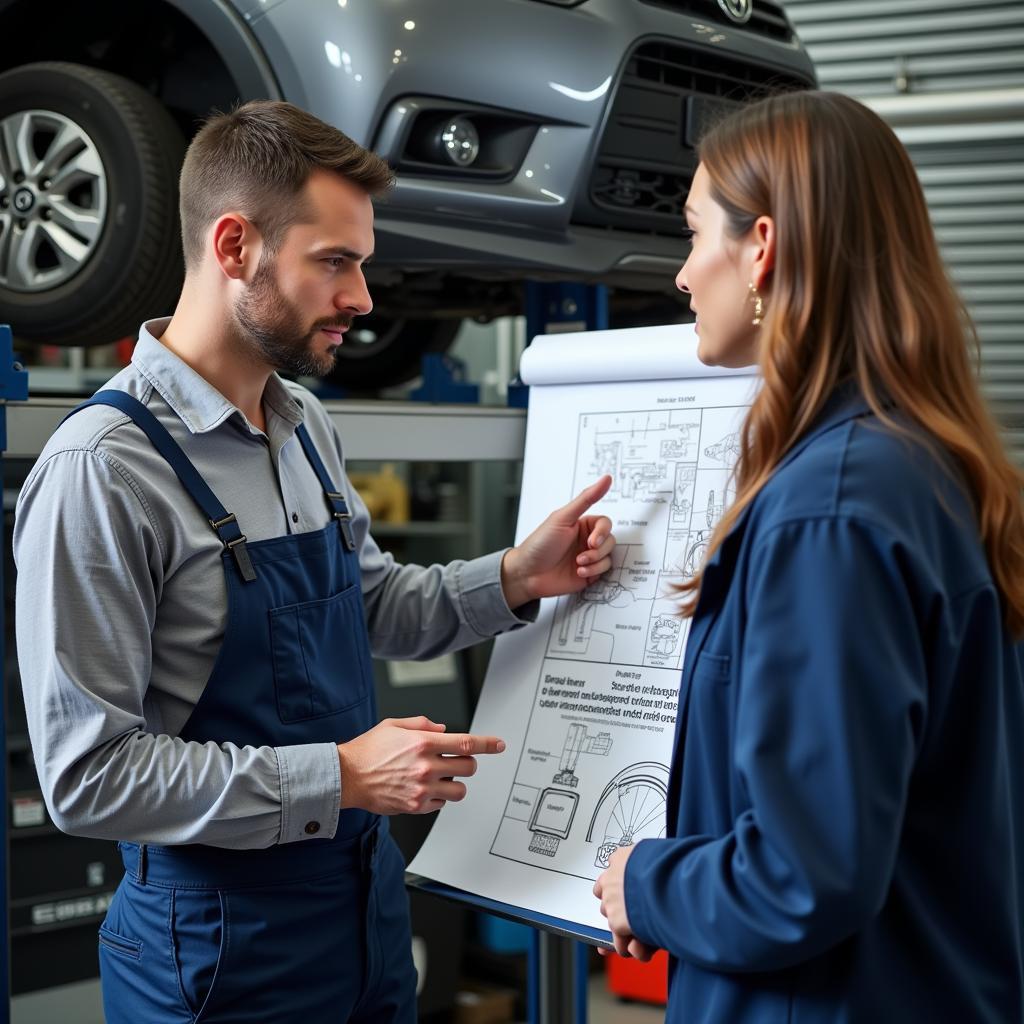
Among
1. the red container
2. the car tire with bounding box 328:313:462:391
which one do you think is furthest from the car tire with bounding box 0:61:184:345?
the red container

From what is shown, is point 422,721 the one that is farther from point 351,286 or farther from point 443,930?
point 443,930

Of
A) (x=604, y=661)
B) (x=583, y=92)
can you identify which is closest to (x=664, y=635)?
(x=604, y=661)

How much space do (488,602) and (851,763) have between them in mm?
1031

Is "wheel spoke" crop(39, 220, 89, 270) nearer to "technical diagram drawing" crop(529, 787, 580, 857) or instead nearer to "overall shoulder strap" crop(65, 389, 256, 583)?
"overall shoulder strap" crop(65, 389, 256, 583)

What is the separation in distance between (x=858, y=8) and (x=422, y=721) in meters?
3.78

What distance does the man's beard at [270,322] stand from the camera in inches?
62.4

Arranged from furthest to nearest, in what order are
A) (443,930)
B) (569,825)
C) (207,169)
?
(443,930) < (569,825) < (207,169)

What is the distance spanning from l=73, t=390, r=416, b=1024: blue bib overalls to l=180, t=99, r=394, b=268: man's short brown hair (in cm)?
29

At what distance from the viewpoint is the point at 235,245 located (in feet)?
5.22

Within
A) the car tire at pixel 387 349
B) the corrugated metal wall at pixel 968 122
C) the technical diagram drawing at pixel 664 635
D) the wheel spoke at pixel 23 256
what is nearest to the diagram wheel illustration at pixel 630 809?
the technical diagram drawing at pixel 664 635

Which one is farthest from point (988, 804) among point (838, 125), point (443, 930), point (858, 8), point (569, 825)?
point (858, 8)

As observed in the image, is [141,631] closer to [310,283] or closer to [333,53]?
[310,283]

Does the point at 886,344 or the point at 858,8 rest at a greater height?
the point at 858,8

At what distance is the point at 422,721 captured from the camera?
1516 millimetres
